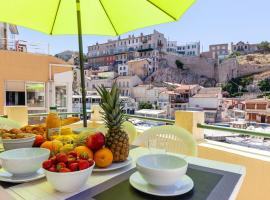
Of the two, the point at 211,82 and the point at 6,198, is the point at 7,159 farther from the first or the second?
the point at 211,82

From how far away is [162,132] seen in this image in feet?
5.48

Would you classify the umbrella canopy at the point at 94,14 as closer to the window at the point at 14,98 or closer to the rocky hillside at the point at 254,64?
the window at the point at 14,98

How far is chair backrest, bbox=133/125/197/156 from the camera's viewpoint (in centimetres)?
151

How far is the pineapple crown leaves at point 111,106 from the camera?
3.70ft

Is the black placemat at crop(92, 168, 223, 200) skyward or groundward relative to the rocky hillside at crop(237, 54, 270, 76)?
groundward

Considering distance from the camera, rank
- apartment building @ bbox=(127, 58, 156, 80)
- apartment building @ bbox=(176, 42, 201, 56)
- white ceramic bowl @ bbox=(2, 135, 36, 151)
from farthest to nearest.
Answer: apartment building @ bbox=(176, 42, 201, 56)
apartment building @ bbox=(127, 58, 156, 80)
white ceramic bowl @ bbox=(2, 135, 36, 151)

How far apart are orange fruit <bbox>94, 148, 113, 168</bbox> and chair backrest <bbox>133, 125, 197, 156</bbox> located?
0.63 m

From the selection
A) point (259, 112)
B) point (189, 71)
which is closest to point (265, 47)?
point (189, 71)

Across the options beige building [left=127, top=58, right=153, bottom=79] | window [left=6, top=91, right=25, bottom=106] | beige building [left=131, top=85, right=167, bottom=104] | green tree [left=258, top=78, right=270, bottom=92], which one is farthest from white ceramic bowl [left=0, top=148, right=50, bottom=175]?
beige building [left=127, top=58, right=153, bottom=79]

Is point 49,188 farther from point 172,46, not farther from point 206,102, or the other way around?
point 172,46

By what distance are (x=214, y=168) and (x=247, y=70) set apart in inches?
1571

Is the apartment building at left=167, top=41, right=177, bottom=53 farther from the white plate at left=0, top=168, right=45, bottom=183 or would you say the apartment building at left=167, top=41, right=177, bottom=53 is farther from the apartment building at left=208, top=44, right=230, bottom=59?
the white plate at left=0, top=168, right=45, bottom=183

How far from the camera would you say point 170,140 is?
1.62m

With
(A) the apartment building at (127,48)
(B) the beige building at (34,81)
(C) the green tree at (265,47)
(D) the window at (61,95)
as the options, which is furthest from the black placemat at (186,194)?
(C) the green tree at (265,47)
